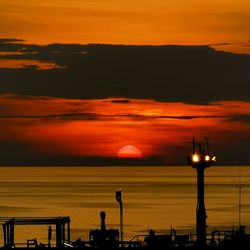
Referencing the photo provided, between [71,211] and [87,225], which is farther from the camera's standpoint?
[71,211]

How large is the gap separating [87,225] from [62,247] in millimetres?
91233

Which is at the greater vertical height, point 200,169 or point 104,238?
point 200,169

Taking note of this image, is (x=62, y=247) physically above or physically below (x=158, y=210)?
below

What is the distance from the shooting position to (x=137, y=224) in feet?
492

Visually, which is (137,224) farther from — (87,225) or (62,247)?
(62,247)

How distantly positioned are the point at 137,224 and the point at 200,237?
315 ft

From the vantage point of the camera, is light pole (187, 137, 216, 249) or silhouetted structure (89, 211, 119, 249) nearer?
light pole (187, 137, 216, 249)

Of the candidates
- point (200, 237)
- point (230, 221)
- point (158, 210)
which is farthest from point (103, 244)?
point (158, 210)

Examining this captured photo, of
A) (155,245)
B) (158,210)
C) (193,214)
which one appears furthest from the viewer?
(158,210)

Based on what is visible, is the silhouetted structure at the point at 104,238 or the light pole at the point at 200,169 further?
the silhouetted structure at the point at 104,238

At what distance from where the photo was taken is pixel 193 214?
573 ft

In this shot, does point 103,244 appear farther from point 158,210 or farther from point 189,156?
point 158,210

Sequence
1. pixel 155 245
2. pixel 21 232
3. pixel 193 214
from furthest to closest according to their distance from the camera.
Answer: pixel 193 214
pixel 21 232
pixel 155 245

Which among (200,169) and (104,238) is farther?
(104,238)
